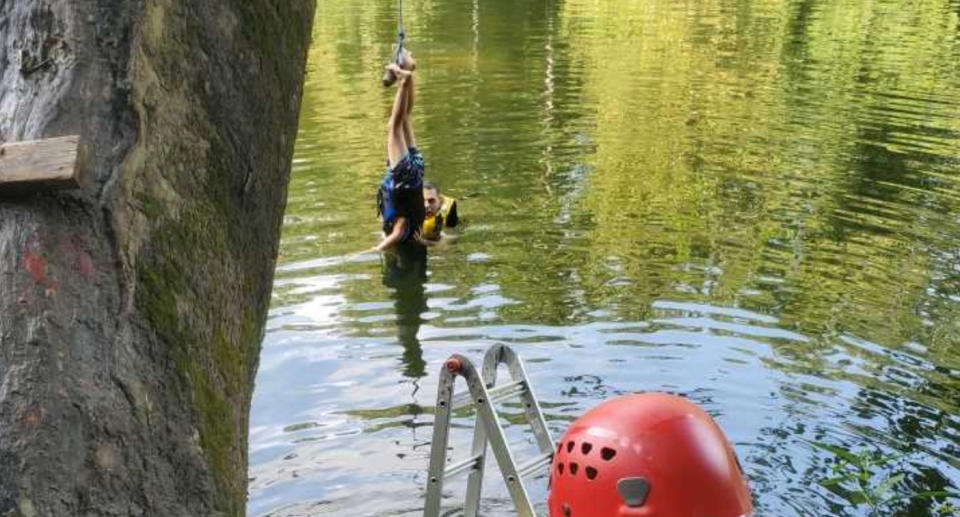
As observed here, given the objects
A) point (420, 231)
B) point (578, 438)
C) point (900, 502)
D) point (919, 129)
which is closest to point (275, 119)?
point (578, 438)

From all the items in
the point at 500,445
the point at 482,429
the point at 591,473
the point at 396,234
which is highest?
the point at 591,473

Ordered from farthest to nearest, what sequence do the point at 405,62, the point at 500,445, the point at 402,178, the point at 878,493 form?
1. the point at 402,178
2. the point at 405,62
3. the point at 878,493
4. the point at 500,445

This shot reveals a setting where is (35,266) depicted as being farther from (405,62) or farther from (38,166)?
(405,62)

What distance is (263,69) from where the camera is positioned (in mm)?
2383

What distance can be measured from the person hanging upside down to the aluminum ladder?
529 centimetres

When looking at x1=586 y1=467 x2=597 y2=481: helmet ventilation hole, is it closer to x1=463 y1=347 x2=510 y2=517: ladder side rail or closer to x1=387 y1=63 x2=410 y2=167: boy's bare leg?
x1=463 y1=347 x2=510 y2=517: ladder side rail

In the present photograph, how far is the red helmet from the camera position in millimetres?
2787

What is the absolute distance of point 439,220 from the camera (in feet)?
31.8

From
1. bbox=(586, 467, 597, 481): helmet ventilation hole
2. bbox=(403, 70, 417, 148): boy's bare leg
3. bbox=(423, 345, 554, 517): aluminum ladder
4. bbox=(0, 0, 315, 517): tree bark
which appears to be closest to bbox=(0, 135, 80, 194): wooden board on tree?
bbox=(0, 0, 315, 517): tree bark

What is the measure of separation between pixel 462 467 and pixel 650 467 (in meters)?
1.14

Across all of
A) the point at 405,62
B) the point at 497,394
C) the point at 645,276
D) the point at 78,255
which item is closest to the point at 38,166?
the point at 78,255

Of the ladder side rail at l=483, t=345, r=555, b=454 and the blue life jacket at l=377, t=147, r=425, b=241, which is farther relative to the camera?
the blue life jacket at l=377, t=147, r=425, b=241

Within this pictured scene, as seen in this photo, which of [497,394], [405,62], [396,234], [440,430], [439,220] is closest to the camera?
[440,430]

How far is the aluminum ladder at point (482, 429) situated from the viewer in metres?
3.46
